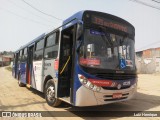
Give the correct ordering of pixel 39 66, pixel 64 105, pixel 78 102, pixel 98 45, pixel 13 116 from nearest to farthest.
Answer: pixel 78 102, pixel 98 45, pixel 13 116, pixel 64 105, pixel 39 66

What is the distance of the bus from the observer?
19.5ft

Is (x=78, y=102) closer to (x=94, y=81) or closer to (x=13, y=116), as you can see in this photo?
(x=94, y=81)

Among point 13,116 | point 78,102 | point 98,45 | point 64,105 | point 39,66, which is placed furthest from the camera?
point 39,66

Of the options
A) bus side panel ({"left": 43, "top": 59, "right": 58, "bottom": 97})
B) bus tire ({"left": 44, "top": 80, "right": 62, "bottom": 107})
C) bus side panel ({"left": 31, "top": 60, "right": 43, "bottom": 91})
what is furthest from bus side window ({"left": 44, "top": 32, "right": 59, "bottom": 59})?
bus tire ({"left": 44, "top": 80, "right": 62, "bottom": 107})

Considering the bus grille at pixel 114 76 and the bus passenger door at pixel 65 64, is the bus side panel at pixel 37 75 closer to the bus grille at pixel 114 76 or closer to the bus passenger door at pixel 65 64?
the bus passenger door at pixel 65 64

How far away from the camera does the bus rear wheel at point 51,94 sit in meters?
7.68

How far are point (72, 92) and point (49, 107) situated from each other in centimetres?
218

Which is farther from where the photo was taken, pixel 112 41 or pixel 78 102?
pixel 112 41

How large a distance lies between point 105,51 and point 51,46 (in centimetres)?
266

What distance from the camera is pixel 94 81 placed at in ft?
19.4

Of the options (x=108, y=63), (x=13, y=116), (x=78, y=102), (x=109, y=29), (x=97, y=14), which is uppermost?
(x=97, y=14)

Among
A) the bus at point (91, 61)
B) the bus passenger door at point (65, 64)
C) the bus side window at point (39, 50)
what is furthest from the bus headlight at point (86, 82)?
the bus side window at point (39, 50)

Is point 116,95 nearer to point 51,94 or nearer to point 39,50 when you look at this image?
point 51,94

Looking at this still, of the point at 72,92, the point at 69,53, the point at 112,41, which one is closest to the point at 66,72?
the point at 69,53
